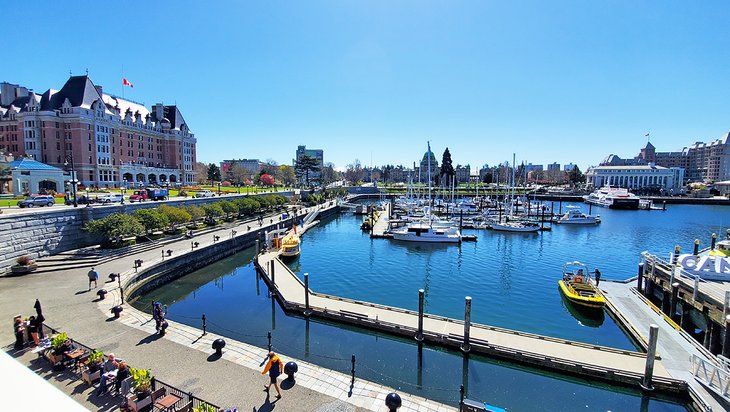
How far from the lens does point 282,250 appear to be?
39.6 m

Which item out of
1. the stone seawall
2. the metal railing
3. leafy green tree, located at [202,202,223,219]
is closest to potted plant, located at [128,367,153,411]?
the metal railing

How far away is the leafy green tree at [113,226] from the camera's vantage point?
3195 centimetres

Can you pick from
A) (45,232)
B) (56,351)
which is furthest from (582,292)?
(45,232)

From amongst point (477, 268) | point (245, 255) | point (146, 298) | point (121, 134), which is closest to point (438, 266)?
point (477, 268)

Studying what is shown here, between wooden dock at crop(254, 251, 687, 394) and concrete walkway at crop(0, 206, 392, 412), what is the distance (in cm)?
672

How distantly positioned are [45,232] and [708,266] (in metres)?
50.3

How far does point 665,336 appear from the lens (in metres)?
19.0

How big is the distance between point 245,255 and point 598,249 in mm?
45918

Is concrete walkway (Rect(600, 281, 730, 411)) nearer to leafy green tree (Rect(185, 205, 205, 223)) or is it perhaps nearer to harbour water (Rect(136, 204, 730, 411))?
harbour water (Rect(136, 204, 730, 411))

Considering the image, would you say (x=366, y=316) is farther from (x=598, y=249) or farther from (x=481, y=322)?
(x=598, y=249)

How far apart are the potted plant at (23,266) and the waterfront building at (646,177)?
185 metres

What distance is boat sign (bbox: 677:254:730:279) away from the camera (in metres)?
22.2

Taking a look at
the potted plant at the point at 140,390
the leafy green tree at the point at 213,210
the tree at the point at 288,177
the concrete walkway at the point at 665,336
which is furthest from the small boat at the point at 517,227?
the tree at the point at 288,177

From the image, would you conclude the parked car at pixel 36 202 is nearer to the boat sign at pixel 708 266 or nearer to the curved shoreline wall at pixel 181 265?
the curved shoreline wall at pixel 181 265
